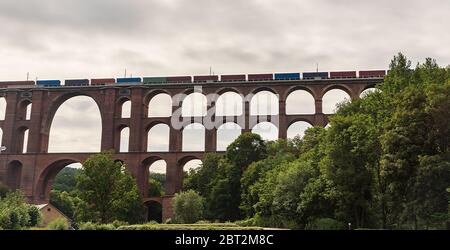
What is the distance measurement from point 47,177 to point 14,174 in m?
5.59

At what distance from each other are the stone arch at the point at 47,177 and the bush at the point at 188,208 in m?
17.9

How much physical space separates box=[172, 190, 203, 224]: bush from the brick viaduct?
7.79 m

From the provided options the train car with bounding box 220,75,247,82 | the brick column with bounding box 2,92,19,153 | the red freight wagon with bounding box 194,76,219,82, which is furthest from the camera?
the brick column with bounding box 2,92,19,153

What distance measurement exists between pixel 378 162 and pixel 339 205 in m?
3.25

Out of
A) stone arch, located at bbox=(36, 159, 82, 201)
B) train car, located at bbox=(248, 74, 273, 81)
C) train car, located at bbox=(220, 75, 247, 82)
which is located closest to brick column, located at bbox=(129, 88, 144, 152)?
stone arch, located at bbox=(36, 159, 82, 201)

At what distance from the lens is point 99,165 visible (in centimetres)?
3716

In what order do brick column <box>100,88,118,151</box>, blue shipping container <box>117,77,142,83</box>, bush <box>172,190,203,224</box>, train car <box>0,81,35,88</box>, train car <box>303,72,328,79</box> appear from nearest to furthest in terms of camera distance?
bush <box>172,190,203,224</box> < train car <box>303,72,328,79</box> < brick column <box>100,88,118,151</box> < blue shipping container <box>117,77,142,83</box> < train car <box>0,81,35,88</box>

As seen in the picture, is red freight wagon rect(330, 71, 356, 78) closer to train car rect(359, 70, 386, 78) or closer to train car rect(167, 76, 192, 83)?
train car rect(359, 70, 386, 78)

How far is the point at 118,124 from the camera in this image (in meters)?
57.8

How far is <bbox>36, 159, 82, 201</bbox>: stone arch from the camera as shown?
A: 55875 mm

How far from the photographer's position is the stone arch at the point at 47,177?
55.9 m

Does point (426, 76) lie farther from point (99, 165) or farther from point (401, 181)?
point (99, 165)

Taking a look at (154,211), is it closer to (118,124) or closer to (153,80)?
(118,124)
